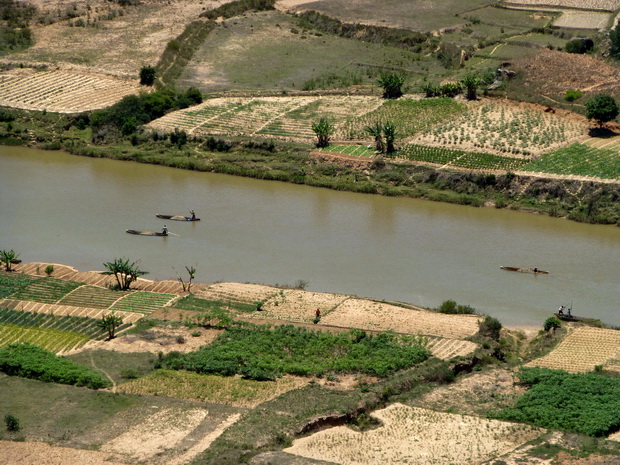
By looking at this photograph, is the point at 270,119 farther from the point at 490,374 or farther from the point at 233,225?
the point at 490,374

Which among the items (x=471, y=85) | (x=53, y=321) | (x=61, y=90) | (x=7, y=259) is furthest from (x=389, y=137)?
(x=53, y=321)

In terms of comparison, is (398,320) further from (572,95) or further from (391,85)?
(391,85)

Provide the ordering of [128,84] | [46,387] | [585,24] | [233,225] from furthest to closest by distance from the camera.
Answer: [585,24] < [128,84] < [233,225] < [46,387]

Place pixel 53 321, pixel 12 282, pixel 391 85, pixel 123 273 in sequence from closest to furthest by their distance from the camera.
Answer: pixel 53 321 < pixel 12 282 < pixel 123 273 < pixel 391 85

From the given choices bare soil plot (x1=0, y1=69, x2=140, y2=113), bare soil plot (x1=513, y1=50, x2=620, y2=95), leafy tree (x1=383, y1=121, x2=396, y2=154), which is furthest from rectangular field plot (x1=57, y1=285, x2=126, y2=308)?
bare soil plot (x1=513, y1=50, x2=620, y2=95)

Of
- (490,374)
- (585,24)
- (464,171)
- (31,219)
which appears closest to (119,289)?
(31,219)

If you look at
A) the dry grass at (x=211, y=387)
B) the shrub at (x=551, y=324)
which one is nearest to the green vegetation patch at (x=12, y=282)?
the dry grass at (x=211, y=387)
